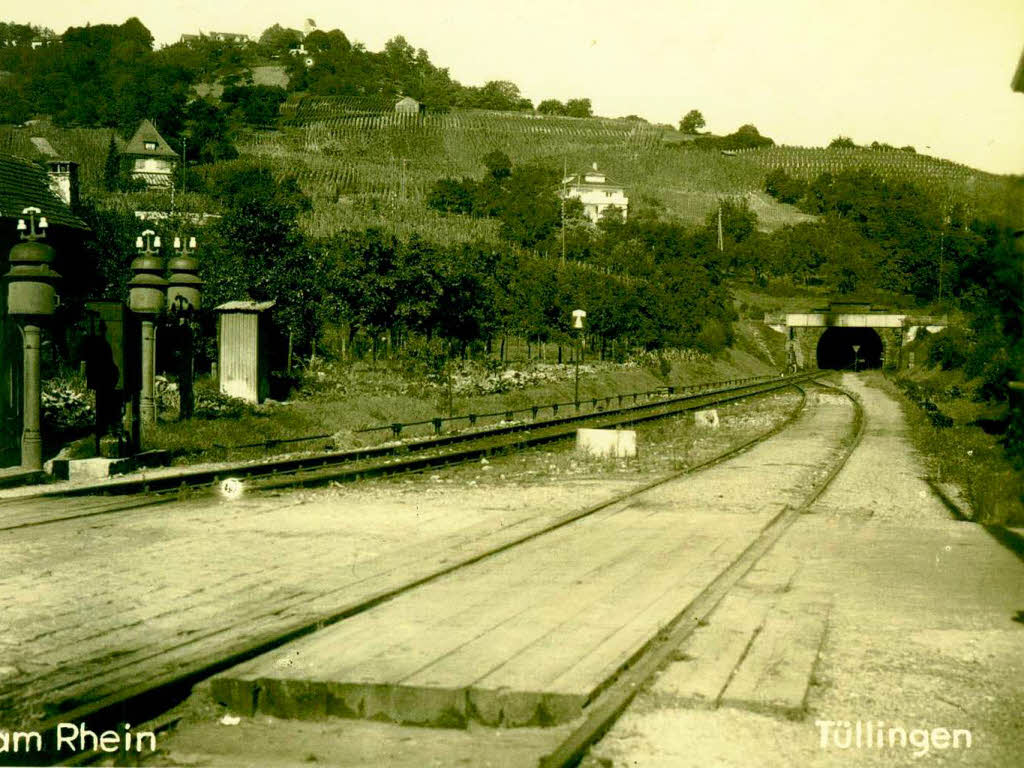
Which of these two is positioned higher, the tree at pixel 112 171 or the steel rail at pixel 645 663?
the tree at pixel 112 171

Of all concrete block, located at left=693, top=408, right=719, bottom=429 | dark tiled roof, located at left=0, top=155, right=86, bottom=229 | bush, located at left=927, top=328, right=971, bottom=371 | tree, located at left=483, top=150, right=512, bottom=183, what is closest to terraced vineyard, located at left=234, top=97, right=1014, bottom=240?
tree, located at left=483, top=150, right=512, bottom=183

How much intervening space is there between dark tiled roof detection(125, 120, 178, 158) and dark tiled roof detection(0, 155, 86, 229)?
99.4 m

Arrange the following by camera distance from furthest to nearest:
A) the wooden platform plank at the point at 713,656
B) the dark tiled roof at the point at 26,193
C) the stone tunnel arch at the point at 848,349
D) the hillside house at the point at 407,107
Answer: the hillside house at the point at 407,107, the stone tunnel arch at the point at 848,349, the dark tiled roof at the point at 26,193, the wooden platform plank at the point at 713,656

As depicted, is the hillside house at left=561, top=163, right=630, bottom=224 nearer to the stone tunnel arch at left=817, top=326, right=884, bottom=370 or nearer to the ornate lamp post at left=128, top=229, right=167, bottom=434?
the stone tunnel arch at left=817, top=326, right=884, bottom=370

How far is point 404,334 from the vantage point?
1553 inches

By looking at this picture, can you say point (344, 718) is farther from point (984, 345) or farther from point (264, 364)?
point (264, 364)

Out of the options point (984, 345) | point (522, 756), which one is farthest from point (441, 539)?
point (984, 345)

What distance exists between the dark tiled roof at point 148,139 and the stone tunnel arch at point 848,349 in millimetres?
71202

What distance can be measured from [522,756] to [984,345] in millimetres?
13753

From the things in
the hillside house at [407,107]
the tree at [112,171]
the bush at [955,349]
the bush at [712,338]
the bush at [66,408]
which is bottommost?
the bush at [66,408]

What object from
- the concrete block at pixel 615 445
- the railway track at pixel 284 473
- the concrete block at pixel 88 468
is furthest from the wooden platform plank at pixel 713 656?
the concrete block at pixel 615 445

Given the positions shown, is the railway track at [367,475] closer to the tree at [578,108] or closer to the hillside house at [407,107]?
the hillside house at [407,107]

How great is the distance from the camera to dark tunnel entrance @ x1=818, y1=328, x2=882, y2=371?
95.8 metres

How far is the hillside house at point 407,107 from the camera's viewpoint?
5768 inches
